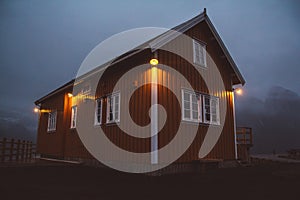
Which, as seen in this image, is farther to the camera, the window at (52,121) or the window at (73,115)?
the window at (52,121)

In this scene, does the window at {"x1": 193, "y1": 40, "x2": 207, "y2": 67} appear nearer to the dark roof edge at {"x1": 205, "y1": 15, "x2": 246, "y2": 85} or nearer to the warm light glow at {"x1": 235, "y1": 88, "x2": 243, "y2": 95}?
the dark roof edge at {"x1": 205, "y1": 15, "x2": 246, "y2": 85}

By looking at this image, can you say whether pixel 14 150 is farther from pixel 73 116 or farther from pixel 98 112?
pixel 98 112

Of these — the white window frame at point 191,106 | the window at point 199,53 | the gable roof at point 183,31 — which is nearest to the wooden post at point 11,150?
the white window frame at point 191,106

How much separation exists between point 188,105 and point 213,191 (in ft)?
15.0

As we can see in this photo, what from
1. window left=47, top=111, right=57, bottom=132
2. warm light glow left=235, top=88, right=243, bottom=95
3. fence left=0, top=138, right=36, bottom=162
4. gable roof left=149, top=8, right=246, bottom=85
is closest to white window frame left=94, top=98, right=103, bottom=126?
gable roof left=149, top=8, right=246, bottom=85

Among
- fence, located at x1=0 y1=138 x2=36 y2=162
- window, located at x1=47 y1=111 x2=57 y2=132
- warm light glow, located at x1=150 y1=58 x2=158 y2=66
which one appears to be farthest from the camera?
window, located at x1=47 y1=111 x2=57 y2=132

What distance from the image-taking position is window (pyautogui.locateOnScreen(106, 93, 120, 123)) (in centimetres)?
1026

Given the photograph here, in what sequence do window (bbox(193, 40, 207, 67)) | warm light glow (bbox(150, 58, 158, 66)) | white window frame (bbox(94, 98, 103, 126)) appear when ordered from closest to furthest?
warm light glow (bbox(150, 58, 158, 66)) → window (bbox(193, 40, 207, 67)) → white window frame (bbox(94, 98, 103, 126))

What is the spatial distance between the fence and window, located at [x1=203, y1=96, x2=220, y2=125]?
37.2 feet

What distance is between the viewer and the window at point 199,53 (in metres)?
10.7

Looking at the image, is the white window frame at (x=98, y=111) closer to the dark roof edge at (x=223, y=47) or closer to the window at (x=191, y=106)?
the window at (x=191, y=106)

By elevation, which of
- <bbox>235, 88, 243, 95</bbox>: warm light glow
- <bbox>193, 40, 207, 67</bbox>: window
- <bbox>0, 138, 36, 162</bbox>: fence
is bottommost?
<bbox>0, 138, 36, 162</bbox>: fence

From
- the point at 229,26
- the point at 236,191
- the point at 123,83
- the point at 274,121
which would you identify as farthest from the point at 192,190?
the point at 229,26

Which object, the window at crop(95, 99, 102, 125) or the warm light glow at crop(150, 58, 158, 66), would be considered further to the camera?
the window at crop(95, 99, 102, 125)
